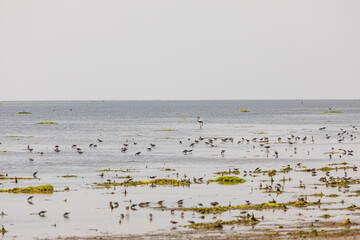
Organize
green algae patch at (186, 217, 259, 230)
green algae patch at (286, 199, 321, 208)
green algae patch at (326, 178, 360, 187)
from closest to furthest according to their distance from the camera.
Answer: green algae patch at (186, 217, 259, 230), green algae patch at (286, 199, 321, 208), green algae patch at (326, 178, 360, 187)

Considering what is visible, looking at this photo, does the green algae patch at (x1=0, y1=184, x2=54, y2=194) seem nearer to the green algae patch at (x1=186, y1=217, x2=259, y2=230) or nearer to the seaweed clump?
the seaweed clump

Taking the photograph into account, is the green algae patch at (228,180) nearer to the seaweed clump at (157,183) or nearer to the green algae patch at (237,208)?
the seaweed clump at (157,183)

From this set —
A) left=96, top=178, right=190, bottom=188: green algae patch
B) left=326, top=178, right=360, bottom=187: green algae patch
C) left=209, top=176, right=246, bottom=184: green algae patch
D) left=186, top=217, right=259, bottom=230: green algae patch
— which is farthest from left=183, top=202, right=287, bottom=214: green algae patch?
left=209, top=176, right=246, bottom=184: green algae patch

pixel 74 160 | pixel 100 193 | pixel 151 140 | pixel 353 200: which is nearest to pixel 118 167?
pixel 74 160

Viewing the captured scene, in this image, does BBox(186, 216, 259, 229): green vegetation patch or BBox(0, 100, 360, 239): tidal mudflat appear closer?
BBox(186, 216, 259, 229): green vegetation patch

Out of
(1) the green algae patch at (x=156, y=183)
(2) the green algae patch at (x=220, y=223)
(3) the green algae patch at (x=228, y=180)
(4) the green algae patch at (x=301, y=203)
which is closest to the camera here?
(2) the green algae patch at (x=220, y=223)

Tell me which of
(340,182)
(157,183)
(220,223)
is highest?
(340,182)

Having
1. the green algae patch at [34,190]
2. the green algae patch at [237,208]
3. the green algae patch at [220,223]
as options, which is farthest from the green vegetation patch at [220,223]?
the green algae patch at [34,190]

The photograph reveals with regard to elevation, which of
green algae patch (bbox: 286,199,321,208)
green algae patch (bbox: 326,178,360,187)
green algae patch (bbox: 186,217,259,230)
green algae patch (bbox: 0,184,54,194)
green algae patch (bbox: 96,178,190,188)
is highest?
green algae patch (bbox: 326,178,360,187)

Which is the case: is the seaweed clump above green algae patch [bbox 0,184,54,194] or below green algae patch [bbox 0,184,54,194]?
above

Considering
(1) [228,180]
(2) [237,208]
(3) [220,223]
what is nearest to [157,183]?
(1) [228,180]

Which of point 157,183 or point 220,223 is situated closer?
point 220,223

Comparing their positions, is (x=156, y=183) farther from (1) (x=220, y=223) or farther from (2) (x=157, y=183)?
(1) (x=220, y=223)

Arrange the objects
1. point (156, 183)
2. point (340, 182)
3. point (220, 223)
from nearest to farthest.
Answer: point (220, 223), point (340, 182), point (156, 183)
